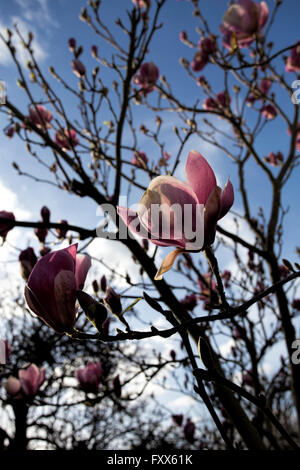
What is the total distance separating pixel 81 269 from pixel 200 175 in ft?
1.09

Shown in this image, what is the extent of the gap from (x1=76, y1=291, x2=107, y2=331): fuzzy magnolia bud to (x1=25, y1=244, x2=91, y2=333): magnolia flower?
17 mm

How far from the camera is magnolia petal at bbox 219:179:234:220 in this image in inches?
25.5

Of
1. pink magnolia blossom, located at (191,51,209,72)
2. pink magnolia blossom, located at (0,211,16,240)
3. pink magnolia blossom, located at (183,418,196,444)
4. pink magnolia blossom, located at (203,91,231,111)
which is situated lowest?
pink magnolia blossom, located at (183,418,196,444)

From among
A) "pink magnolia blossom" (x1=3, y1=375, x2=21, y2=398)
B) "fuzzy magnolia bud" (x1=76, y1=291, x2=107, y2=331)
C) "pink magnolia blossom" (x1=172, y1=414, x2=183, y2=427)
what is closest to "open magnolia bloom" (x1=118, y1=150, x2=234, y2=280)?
"fuzzy magnolia bud" (x1=76, y1=291, x2=107, y2=331)

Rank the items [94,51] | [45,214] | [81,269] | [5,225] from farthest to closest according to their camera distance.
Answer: [94,51], [45,214], [5,225], [81,269]

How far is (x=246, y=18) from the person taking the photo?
2238 millimetres

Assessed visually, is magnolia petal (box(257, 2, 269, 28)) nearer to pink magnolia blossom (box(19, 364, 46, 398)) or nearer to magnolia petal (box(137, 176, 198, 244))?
magnolia petal (box(137, 176, 198, 244))

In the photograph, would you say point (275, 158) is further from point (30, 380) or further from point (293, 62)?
point (30, 380)

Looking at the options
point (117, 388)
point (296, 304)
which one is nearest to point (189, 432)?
point (296, 304)

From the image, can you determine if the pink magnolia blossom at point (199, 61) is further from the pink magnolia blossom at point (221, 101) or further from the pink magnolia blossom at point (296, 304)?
the pink magnolia blossom at point (296, 304)

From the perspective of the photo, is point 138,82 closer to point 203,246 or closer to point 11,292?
point 203,246

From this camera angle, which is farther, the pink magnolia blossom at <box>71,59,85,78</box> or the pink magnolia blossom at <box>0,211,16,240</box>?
the pink magnolia blossom at <box>71,59,85,78</box>

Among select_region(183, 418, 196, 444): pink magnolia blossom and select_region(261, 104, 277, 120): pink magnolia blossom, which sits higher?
select_region(261, 104, 277, 120): pink magnolia blossom
